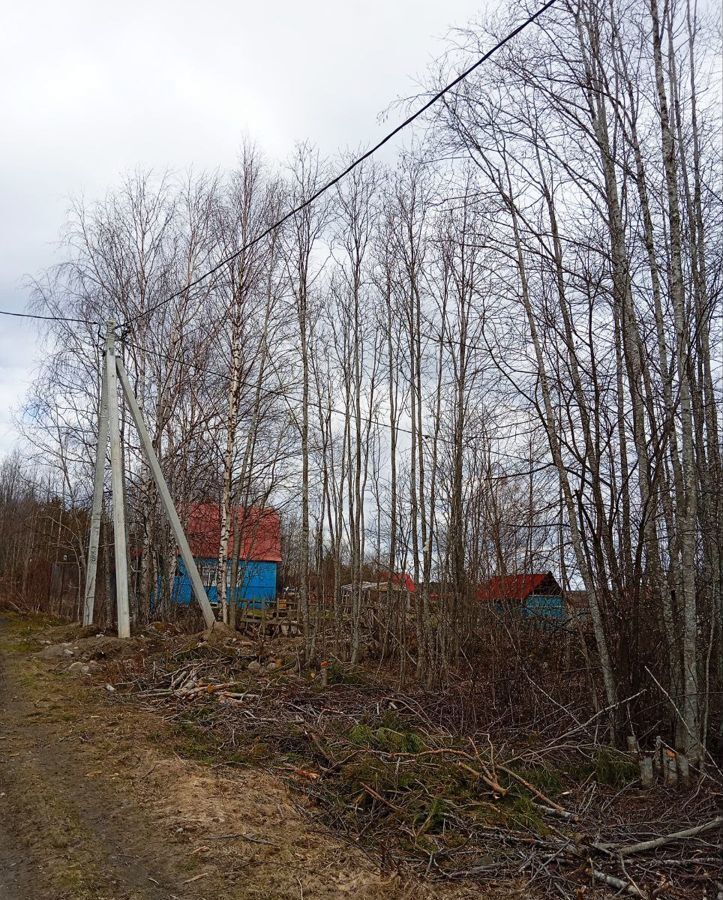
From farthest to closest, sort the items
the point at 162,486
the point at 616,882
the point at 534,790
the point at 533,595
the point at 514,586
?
the point at 162,486, the point at 514,586, the point at 533,595, the point at 534,790, the point at 616,882

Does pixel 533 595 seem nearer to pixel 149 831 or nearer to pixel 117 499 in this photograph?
pixel 149 831

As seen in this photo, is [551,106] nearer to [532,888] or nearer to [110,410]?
[532,888]

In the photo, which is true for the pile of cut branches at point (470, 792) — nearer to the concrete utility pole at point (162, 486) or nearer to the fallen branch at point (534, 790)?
the fallen branch at point (534, 790)

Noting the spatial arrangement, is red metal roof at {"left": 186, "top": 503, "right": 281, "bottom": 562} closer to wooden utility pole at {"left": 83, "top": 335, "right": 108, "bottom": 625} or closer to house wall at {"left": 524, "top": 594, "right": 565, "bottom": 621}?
wooden utility pole at {"left": 83, "top": 335, "right": 108, "bottom": 625}

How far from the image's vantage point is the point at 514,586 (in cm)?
951

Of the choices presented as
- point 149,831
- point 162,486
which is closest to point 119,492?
point 162,486

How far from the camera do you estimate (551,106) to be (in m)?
6.57

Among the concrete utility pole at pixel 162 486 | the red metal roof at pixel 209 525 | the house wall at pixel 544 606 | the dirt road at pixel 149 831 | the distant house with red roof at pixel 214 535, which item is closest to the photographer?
the dirt road at pixel 149 831

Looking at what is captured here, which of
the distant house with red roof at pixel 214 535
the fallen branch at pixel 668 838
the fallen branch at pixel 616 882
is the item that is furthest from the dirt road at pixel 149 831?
the distant house with red roof at pixel 214 535

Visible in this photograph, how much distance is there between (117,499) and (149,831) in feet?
25.5

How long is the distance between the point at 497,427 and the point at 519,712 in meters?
3.01

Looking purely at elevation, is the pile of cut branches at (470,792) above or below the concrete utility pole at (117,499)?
below

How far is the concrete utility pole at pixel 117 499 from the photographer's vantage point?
426 inches

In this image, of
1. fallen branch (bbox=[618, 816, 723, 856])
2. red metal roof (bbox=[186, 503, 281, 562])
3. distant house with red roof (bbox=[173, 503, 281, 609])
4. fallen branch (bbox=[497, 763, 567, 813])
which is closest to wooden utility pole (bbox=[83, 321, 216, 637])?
distant house with red roof (bbox=[173, 503, 281, 609])
